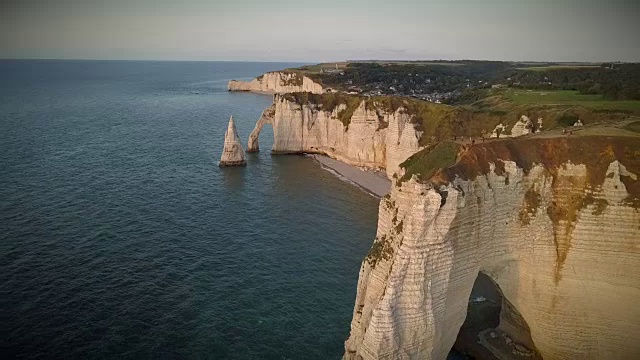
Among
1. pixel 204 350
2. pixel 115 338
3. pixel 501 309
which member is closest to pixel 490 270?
pixel 501 309

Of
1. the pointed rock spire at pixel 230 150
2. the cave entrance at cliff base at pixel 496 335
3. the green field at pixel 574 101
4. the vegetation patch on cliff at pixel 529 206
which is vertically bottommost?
the cave entrance at cliff base at pixel 496 335

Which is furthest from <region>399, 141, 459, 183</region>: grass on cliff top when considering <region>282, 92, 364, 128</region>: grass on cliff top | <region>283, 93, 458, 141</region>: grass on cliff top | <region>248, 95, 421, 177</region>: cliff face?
<region>282, 92, 364, 128</region>: grass on cliff top

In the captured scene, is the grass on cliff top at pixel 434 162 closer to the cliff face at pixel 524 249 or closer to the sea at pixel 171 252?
the cliff face at pixel 524 249

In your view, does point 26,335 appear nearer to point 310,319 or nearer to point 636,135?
point 310,319

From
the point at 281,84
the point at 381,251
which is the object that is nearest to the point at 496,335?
the point at 381,251

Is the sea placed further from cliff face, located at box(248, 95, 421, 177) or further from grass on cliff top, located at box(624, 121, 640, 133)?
grass on cliff top, located at box(624, 121, 640, 133)

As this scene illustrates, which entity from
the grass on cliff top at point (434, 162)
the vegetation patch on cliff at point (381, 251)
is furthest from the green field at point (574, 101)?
the vegetation patch on cliff at point (381, 251)

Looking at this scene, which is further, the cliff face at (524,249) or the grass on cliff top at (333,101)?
the grass on cliff top at (333,101)
